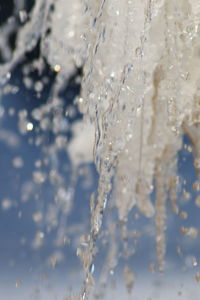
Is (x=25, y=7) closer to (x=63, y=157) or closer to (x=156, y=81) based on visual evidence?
(x=63, y=157)

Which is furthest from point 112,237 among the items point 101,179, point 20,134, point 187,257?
point 20,134

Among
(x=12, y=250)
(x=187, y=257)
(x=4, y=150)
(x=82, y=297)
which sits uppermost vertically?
(x=82, y=297)

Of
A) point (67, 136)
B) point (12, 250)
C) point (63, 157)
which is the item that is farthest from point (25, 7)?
point (12, 250)

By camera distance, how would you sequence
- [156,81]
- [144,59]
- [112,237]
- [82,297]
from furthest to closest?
[112,237]
[82,297]
[156,81]
[144,59]

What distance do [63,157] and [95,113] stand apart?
2187 mm

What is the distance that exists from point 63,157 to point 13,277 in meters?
0.80

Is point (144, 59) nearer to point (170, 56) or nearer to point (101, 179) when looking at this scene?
point (170, 56)

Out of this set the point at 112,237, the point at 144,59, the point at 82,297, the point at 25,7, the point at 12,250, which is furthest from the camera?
the point at 12,250

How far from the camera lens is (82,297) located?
182cm

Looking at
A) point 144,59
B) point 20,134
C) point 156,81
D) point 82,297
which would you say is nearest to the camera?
point 144,59

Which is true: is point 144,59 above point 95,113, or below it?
above

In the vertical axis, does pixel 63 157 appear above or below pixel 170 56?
below

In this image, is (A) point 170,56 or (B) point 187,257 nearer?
(A) point 170,56

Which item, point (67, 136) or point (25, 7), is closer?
point (25, 7)
